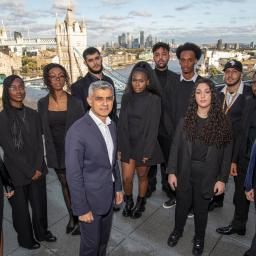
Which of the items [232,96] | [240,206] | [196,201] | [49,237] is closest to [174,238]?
[196,201]

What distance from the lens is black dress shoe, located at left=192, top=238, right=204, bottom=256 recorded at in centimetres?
200

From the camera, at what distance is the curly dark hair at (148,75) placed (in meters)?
2.27

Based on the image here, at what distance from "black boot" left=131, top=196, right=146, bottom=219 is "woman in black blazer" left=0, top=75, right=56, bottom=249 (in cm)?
78

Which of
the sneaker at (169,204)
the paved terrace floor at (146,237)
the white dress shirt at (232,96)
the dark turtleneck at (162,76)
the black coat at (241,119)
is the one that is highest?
the dark turtleneck at (162,76)

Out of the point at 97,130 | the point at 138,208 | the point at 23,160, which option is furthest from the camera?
the point at 138,208

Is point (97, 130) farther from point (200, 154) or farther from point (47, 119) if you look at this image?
point (200, 154)

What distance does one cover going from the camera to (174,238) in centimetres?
211

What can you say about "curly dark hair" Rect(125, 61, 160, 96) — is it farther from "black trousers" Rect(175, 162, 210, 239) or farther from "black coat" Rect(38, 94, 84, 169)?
"black trousers" Rect(175, 162, 210, 239)

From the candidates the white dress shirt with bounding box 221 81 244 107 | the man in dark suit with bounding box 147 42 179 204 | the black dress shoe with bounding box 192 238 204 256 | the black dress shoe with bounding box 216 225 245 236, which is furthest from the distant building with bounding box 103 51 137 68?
the black dress shoe with bounding box 192 238 204 256

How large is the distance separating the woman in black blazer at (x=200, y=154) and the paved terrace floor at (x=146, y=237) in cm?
21

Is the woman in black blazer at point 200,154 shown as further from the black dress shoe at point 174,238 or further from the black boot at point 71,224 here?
the black boot at point 71,224

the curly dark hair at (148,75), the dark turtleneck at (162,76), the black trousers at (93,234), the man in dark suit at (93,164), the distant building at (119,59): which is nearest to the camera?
the man in dark suit at (93,164)

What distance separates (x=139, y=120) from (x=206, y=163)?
749mm

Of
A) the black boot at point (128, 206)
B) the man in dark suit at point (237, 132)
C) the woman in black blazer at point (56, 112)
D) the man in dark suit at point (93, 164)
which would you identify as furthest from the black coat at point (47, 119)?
the man in dark suit at point (237, 132)
